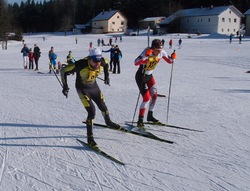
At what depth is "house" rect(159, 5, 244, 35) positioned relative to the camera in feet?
200

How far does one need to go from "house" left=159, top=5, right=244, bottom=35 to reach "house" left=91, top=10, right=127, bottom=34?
50.5ft

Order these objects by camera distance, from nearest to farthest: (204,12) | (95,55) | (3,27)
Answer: (95,55), (3,27), (204,12)

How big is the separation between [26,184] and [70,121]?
3072mm

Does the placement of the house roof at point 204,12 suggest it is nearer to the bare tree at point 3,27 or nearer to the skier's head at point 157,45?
the bare tree at point 3,27

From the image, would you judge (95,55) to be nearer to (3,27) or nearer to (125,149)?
(125,149)

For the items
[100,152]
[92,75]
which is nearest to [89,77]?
[92,75]

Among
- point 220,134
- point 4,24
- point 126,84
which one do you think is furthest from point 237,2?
point 220,134

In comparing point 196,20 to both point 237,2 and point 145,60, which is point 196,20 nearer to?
point 237,2

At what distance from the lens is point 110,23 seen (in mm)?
75500

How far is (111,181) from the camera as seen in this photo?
3.99m

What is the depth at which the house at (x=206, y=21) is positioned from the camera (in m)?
60.8

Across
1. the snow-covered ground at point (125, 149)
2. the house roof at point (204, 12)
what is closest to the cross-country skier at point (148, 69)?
the snow-covered ground at point (125, 149)

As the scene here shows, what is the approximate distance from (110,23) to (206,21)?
81.1ft

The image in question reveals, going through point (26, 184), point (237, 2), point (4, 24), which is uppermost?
point (237, 2)
